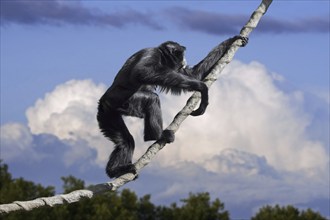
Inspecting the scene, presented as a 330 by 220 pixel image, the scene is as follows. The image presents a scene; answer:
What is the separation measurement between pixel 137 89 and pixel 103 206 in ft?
73.3

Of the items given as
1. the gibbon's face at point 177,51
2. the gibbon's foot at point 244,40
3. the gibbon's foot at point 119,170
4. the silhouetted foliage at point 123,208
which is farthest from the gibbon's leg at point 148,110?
the silhouetted foliage at point 123,208

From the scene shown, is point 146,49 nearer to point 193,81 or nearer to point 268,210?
point 193,81

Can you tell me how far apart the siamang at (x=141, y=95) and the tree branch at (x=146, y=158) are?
0.88ft

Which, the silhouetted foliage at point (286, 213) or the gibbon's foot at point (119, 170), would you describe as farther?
the silhouetted foliage at point (286, 213)

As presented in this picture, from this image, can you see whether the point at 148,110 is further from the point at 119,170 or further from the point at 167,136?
the point at 119,170

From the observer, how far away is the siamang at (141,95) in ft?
41.6

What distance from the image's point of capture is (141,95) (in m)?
13.1

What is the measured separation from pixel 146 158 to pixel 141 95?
1.55 meters

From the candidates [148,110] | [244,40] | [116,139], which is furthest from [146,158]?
[244,40]

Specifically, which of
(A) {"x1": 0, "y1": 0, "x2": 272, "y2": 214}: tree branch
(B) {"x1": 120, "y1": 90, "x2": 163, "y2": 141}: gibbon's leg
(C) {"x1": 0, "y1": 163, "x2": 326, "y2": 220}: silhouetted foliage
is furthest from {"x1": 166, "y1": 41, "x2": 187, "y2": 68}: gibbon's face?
(C) {"x1": 0, "y1": 163, "x2": 326, "y2": 220}: silhouetted foliage

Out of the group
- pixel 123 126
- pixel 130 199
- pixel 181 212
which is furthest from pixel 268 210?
pixel 123 126

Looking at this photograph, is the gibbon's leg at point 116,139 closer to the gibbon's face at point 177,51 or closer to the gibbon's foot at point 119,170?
the gibbon's foot at point 119,170

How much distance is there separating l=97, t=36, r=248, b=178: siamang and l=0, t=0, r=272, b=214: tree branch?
0.27m

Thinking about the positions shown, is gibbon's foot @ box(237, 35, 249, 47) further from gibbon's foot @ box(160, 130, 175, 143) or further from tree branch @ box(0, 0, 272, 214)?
gibbon's foot @ box(160, 130, 175, 143)
